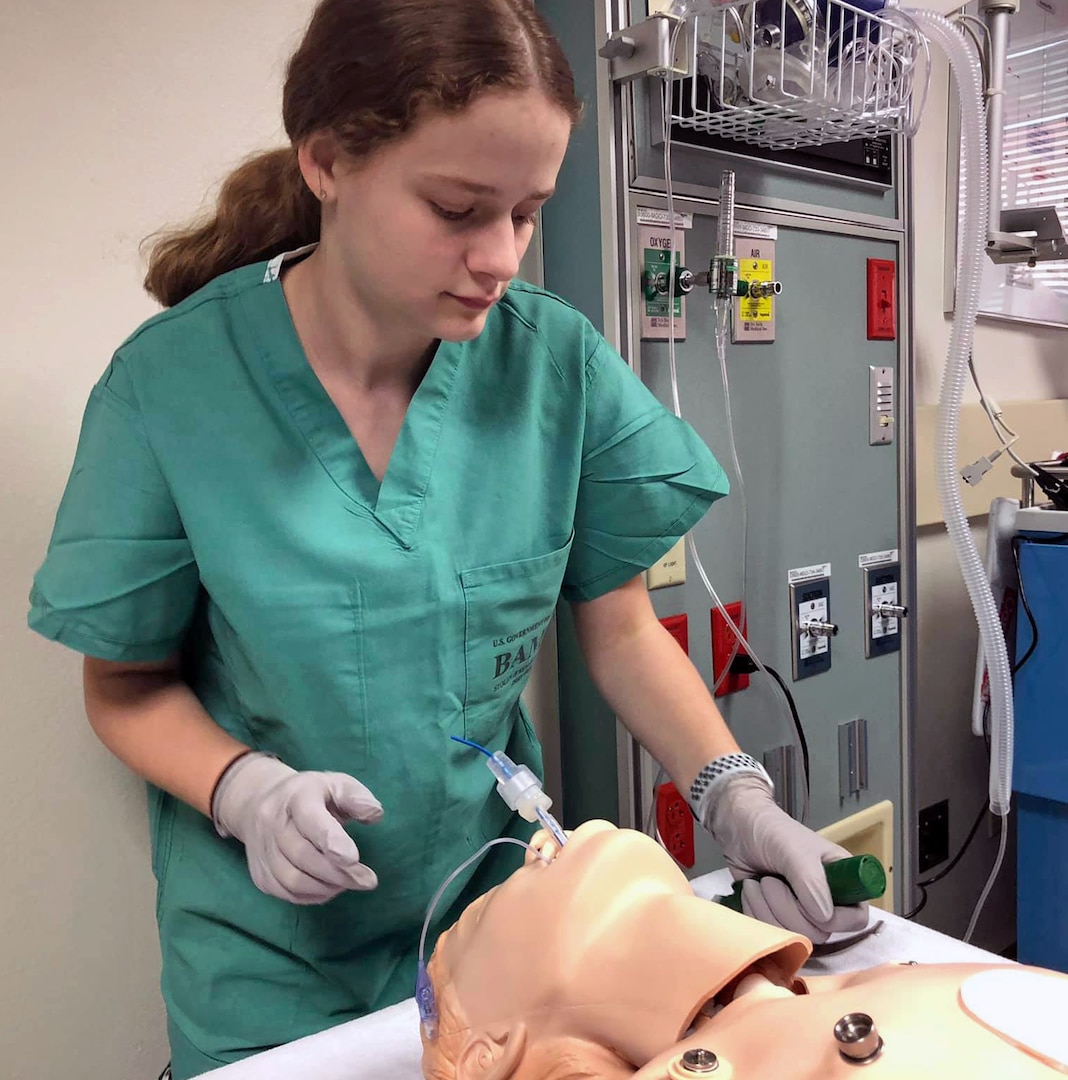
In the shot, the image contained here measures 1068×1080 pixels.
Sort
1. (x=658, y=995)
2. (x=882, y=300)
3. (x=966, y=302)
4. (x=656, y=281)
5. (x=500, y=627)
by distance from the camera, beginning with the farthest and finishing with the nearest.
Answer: (x=882, y=300)
(x=656, y=281)
(x=966, y=302)
(x=500, y=627)
(x=658, y=995)

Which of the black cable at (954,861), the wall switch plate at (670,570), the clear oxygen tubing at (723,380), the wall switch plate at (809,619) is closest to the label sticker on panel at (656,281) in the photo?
the clear oxygen tubing at (723,380)

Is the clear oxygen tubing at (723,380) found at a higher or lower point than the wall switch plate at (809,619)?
higher

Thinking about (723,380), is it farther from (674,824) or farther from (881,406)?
(674,824)

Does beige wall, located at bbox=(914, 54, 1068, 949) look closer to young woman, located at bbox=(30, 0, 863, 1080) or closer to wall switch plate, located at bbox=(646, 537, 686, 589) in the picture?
wall switch plate, located at bbox=(646, 537, 686, 589)

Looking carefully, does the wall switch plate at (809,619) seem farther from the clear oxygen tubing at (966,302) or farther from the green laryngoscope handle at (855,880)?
the green laryngoscope handle at (855,880)

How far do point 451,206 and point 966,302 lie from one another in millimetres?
888

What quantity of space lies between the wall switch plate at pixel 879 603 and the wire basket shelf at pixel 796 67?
85 cm

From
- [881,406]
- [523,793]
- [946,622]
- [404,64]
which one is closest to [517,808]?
[523,793]

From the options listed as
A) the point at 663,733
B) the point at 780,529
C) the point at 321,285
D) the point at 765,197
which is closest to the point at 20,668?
the point at 321,285

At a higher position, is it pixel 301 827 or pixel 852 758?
pixel 301 827

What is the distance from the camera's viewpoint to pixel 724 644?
1640 mm

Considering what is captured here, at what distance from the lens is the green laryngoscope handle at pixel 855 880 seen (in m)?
0.89

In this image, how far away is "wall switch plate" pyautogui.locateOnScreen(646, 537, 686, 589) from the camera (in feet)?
5.01

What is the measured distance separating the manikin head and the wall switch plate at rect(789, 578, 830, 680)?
108 cm
